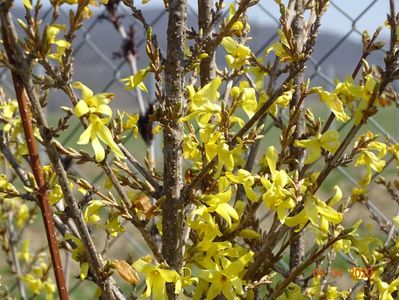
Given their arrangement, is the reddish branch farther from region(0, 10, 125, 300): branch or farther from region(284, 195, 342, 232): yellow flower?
region(284, 195, 342, 232): yellow flower

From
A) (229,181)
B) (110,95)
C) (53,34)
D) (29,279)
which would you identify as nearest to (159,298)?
(229,181)

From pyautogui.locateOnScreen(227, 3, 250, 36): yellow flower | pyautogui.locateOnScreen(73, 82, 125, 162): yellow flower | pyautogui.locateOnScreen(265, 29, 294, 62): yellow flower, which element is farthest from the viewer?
pyautogui.locateOnScreen(227, 3, 250, 36): yellow flower

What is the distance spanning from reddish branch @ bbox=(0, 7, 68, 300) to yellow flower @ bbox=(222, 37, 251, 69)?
1.38 ft

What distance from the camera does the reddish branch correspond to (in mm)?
1064

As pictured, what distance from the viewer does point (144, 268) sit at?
1.29 metres

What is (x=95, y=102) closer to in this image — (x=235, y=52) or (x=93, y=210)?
(x=93, y=210)

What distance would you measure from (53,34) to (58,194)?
0.38 metres

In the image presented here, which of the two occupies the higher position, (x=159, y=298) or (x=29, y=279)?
(x=159, y=298)

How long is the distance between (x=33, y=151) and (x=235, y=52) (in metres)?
0.47

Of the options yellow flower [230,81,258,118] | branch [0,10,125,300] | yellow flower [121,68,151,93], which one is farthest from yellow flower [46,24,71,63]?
yellow flower [230,81,258,118]

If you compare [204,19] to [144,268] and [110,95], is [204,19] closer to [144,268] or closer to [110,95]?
[110,95]

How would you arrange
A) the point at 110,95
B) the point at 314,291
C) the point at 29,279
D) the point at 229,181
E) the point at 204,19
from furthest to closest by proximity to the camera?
the point at 29,279
the point at 314,291
the point at 204,19
the point at 229,181
the point at 110,95

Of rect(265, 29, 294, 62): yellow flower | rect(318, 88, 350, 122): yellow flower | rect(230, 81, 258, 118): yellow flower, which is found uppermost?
rect(265, 29, 294, 62): yellow flower

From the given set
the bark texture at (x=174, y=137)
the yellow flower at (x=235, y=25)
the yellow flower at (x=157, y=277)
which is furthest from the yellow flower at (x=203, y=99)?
the yellow flower at (x=157, y=277)
